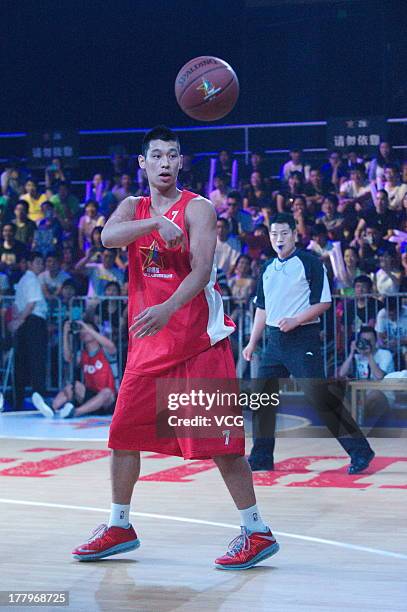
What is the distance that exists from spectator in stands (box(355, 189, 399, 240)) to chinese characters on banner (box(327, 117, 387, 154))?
2.17m

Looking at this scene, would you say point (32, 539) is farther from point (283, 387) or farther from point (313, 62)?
point (313, 62)

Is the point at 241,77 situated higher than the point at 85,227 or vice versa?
the point at 241,77

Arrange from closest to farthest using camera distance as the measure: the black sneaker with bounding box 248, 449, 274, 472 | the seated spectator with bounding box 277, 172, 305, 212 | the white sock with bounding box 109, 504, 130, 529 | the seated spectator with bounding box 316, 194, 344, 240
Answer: the white sock with bounding box 109, 504, 130, 529
the black sneaker with bounding box 248, 449, 274, 472
the seated spectator with bounding box 316, 194, 344, 240
the seated spectator with bounding box 277, 172, 305, 212

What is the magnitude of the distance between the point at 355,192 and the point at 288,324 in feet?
23.9

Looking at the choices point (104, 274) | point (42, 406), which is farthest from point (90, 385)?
point (104, 274)

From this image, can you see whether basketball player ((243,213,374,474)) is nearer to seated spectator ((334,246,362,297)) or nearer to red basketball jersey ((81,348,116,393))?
red basketball jersey ((81,348,116,393))

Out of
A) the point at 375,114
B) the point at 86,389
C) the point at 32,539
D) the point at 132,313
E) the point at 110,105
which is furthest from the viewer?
the point at 110,105

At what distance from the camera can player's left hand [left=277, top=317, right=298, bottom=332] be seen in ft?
26.3

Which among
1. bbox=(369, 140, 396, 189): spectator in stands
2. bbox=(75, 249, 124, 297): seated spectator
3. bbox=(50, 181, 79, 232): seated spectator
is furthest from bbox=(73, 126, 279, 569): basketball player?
bbox=(50, 181, 79, 232): seated spectator

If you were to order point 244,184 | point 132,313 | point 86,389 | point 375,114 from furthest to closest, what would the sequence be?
point 375,114 → point 244,184 → point 86,389 → point 132,313

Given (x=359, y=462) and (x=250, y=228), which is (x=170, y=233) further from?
(x=250, y=228)

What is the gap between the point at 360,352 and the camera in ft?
39.4

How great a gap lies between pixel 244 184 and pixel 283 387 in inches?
154

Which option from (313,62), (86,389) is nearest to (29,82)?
(313,62)
